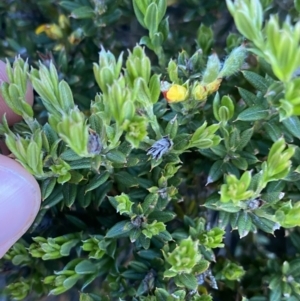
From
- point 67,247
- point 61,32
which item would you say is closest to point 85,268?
point 67,247

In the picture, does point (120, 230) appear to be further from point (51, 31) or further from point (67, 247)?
point (51, 31)

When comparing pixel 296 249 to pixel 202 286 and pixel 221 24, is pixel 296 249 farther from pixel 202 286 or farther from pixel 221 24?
pixel 221 24

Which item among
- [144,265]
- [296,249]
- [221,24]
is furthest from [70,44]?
[296,249]

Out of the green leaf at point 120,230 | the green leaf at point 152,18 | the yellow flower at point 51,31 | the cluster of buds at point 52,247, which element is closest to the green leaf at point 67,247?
the cluster of buds at point 52,247

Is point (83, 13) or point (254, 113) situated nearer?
point (254, 113)

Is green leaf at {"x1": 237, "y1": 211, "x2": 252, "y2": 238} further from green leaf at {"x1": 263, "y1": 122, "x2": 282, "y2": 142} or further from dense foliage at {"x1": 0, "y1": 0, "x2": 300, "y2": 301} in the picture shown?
green leaf at {"x1": 263, "y1": 122, "x2": 282, "y2": 142}
